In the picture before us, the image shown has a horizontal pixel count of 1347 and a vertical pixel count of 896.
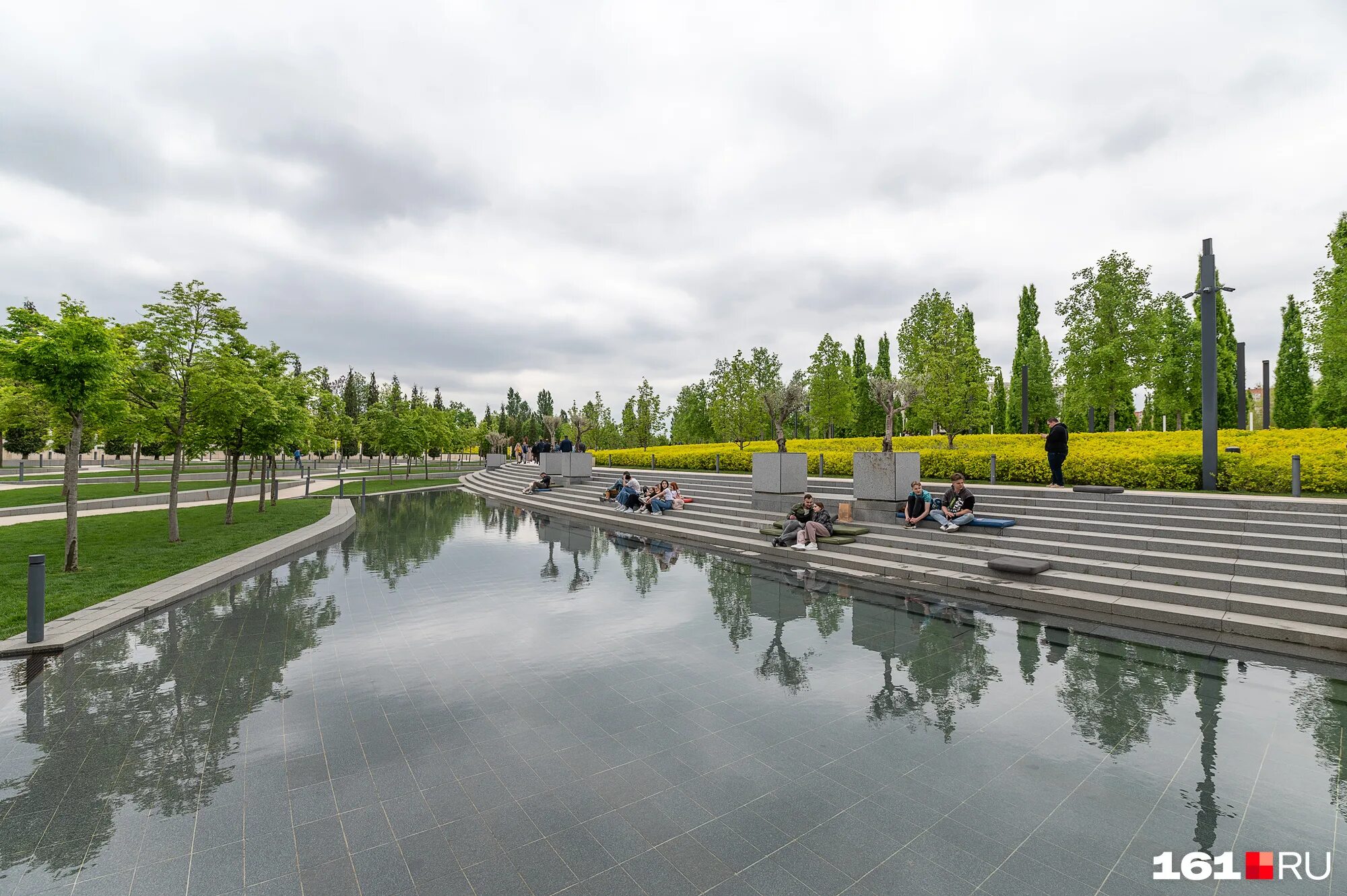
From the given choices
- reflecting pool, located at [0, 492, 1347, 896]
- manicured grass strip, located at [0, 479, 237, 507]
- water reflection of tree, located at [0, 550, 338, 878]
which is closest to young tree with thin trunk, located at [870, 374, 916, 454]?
reflecting pool, located at [0, 492, 1347, 896]

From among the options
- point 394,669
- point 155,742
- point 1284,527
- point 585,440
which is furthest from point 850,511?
point 585,440

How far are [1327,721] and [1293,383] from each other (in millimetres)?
49959

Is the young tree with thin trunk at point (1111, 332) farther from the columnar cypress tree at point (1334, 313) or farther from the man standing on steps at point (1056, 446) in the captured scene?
the man standing on steps at point (1056, 446)

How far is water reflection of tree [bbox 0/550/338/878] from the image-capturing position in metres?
3.52

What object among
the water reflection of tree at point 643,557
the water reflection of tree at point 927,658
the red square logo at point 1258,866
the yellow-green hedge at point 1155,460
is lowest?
the water reflection of tree at point 643,557

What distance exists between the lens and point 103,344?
9.37 meters

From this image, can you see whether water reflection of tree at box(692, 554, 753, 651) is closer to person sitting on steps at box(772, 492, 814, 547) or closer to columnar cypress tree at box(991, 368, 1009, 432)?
person sitting on steps at box(772, 492, 814, 547)

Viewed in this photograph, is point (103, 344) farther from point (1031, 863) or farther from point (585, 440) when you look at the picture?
point (585, 440)

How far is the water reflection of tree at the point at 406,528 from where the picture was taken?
1170 centimetres

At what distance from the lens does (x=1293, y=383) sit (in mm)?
37438

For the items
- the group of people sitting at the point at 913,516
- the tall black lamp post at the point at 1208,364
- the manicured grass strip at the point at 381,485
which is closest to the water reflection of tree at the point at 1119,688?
the group of people sitting at the point at 913,516

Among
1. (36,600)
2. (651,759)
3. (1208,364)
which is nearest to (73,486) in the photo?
(36,600)

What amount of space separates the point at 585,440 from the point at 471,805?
6360 cm

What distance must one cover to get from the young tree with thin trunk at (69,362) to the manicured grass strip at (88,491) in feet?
48.4
